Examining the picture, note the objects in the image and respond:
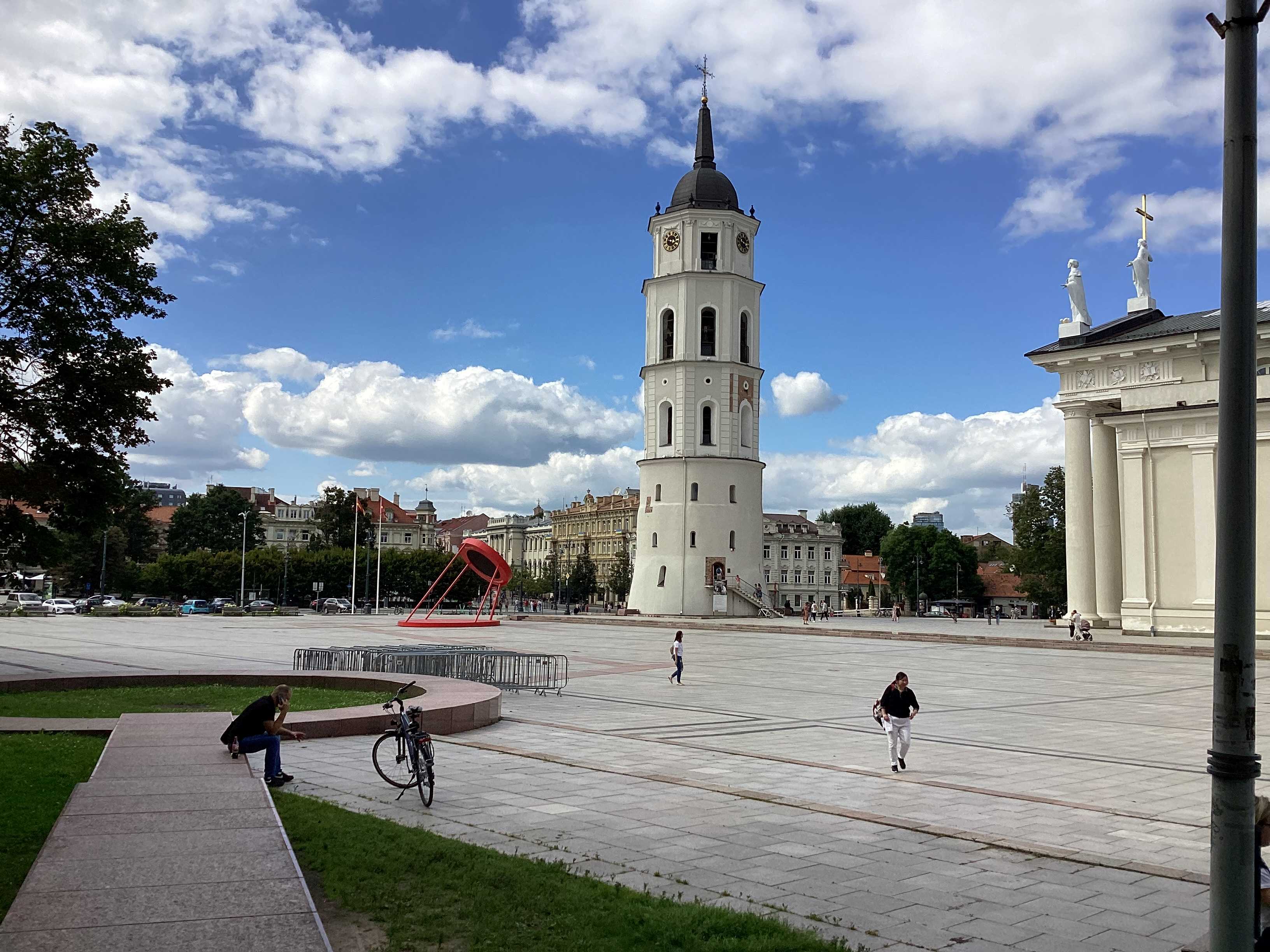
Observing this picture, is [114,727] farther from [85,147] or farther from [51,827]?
[85,147]

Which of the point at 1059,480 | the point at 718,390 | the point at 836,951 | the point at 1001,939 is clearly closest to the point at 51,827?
the point at 836,951

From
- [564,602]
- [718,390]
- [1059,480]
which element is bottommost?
[564,602]

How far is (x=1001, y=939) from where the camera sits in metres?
6.97

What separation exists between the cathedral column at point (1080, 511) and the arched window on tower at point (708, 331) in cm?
2602

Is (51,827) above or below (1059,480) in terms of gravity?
below

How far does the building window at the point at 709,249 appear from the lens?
70.4 metres

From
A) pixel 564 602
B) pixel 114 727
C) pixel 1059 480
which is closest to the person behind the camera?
pixel 114 727

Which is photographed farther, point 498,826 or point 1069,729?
point 1069,729

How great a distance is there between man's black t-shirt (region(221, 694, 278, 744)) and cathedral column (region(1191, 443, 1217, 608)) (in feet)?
134

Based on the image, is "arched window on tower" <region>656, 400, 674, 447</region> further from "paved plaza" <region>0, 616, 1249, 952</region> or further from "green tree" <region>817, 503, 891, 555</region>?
"green tree" <region>817, 503, 891, 555</region>

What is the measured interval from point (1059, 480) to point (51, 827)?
242 ft

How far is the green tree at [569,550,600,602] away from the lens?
4478 inches

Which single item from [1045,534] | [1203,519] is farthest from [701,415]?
[1203,519]

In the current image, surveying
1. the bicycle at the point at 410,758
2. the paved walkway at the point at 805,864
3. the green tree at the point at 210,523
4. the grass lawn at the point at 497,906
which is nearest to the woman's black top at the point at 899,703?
the paved walkway at the point at 805,864
